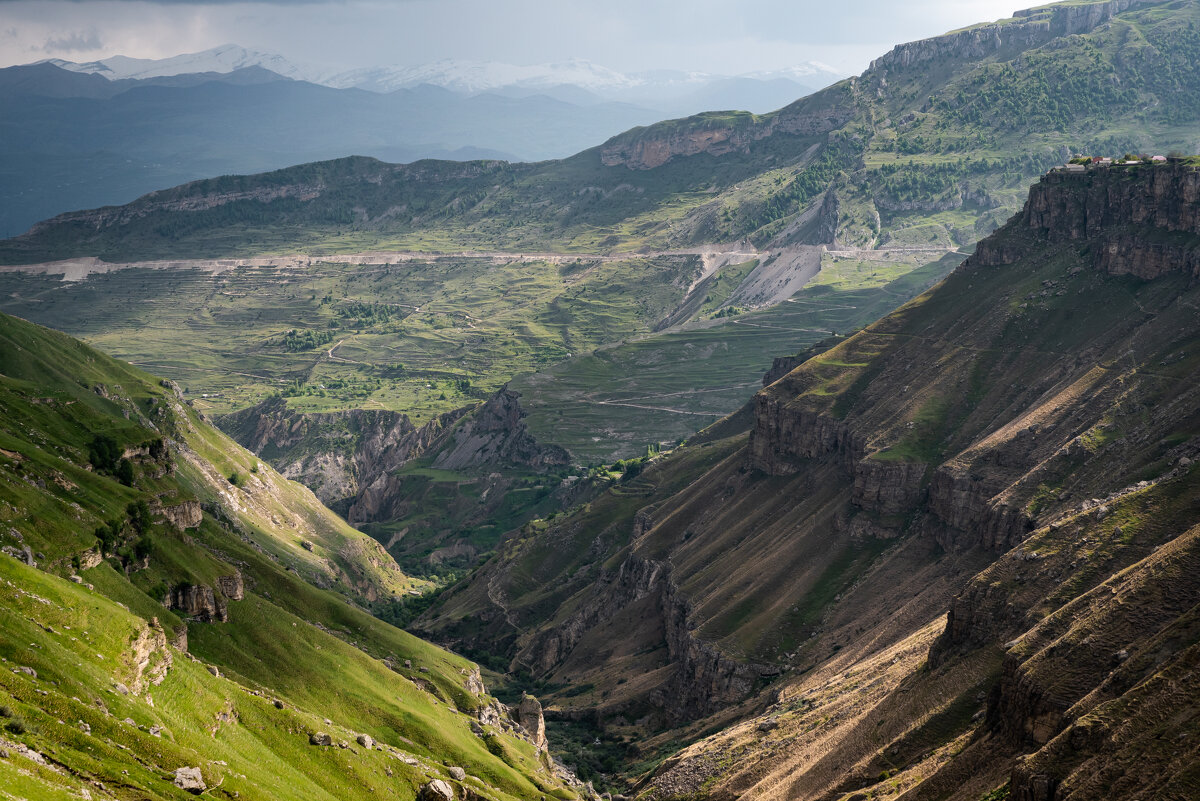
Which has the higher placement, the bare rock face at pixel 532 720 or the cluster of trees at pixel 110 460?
the cluster of trees at pixel 110 460

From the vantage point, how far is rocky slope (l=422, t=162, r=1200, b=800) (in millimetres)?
91875

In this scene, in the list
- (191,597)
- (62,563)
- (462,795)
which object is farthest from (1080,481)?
(62,563)

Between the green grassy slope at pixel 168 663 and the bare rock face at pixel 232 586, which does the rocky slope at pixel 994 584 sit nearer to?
the green grassy slope at pixel 168 663

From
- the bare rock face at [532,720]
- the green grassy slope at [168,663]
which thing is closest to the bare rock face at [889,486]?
the bare rock face at [532,720]

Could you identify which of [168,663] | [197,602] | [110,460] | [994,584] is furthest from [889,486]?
[168,663]

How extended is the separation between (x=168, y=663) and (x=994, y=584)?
77.8 meters

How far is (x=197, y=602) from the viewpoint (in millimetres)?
125312

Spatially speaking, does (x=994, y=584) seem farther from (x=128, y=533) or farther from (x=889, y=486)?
(x=128, y=533)

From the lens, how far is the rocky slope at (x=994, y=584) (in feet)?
301

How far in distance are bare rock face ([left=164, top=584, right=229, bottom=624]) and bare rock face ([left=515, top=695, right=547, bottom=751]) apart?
177 feet

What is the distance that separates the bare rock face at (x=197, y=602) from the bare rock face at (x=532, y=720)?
177ft

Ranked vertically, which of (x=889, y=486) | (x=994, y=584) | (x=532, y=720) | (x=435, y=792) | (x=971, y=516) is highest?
(x=994, y=584)

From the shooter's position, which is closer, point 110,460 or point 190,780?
point 190,780

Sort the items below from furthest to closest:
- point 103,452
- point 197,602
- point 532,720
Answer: point 532,720
point 103,452
point 197,602
